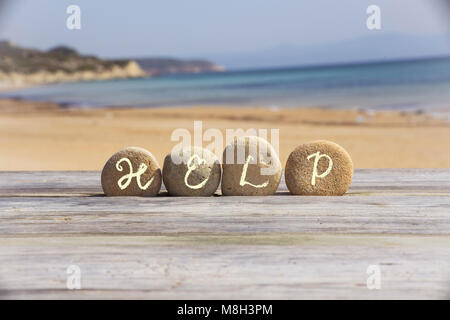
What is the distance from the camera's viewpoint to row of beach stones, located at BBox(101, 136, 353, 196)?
2.47m

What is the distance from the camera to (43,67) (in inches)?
1406

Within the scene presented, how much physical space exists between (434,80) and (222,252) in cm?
2187

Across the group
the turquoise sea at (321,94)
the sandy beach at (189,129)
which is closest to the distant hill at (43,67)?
the turquoise sea at (321,94)

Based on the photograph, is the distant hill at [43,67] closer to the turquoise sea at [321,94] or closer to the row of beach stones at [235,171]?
the turquoise sea at [321,94]

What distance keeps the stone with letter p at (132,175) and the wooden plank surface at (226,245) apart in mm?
83

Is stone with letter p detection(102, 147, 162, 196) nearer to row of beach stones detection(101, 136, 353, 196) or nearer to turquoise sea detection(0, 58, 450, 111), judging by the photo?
row of beach stones detection(101, 136, 353, 196)

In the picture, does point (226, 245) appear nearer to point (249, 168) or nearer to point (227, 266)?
point (227, 266)

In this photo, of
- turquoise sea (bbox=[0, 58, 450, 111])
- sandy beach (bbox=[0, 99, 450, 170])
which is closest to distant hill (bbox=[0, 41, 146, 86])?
turquoise sea (bbox=[0, 58, 450, 111])

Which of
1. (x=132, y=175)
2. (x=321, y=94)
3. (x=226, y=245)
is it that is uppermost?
(x=321, y=94)

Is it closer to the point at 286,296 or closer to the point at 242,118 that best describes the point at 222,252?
the point at 286,296

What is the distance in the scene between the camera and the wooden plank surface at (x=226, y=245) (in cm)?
150

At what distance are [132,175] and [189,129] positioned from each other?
10.8 metres

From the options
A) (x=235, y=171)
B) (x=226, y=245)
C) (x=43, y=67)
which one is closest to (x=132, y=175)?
(x=235, y=171)

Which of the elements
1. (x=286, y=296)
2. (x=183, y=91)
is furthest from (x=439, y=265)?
(x=183, y=91)
